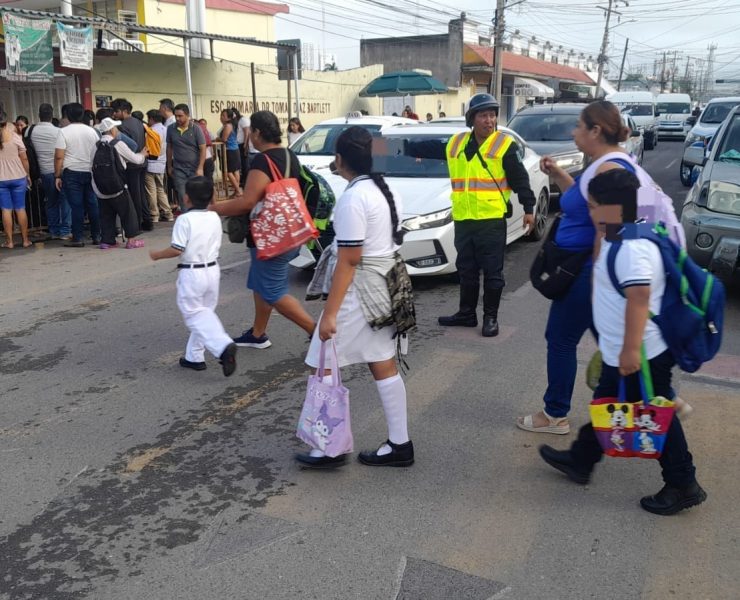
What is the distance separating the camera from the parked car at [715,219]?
6.55 m

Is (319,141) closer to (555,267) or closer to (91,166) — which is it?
(91,166)

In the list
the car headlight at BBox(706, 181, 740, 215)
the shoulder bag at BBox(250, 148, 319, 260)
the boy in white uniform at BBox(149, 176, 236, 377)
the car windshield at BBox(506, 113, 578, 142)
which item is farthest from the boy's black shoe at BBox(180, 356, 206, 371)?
the car windshield at BBox(506, 113, 578, 142)

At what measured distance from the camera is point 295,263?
7844 millimetres

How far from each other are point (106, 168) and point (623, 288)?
795 cm

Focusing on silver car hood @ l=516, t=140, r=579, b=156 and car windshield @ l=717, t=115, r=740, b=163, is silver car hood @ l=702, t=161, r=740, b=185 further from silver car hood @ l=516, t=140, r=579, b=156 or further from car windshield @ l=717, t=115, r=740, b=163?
silver car hood @ l=516, t=140, r=579, b=156

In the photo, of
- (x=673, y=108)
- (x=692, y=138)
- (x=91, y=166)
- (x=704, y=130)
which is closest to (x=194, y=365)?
(x=91, y=166)

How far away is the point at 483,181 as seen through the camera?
5930 mm

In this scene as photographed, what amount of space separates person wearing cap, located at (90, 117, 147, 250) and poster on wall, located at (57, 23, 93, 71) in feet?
9.08

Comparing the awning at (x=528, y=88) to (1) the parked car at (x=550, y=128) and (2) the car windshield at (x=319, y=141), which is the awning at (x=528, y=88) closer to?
(1) the parked car at (x=550, y=128)

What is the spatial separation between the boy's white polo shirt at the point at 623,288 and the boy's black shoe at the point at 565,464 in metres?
0.61

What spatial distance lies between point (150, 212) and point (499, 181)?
7839 mm

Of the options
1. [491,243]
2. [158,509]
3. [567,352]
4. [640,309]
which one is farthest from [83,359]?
[640,309]

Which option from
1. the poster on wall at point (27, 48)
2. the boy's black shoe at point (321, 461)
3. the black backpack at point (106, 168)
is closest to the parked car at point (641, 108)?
the poster on wall at point (27, 48)

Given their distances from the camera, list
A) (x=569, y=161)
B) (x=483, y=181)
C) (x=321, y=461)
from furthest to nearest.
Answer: (x=569, y=161)
(x=483, y=181)
(x=321, y=461)
